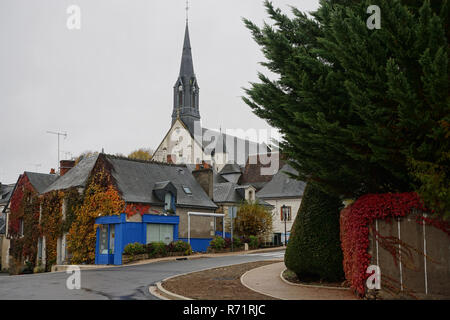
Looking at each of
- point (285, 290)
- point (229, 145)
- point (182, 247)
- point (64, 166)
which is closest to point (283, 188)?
point (182, 247)

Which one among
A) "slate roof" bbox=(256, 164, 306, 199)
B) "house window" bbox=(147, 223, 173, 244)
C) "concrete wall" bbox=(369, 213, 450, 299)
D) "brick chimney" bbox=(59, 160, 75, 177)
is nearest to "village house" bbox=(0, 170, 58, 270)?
"brick chimney" bbox=(59, 160, 75, 177)

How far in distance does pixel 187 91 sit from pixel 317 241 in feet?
187

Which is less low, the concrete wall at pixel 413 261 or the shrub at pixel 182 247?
the concrete wall at pixel 413 261

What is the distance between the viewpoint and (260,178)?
180 feet

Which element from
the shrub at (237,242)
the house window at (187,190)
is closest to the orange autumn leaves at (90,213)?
the house window at (187,190)

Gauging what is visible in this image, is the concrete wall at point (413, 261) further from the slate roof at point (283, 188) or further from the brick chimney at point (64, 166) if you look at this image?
the slate roof at point (283, 188)

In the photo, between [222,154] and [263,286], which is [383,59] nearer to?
[263,286]

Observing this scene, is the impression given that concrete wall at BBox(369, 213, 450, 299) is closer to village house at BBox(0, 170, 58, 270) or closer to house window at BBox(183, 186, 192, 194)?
house window at BBox(183, 186, 192, 194)

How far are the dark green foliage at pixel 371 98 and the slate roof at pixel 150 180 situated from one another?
15942mm

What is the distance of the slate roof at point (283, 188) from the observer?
40750 millimetres

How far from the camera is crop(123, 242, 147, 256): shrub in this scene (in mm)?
22469

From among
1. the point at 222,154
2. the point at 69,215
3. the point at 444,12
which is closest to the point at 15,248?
the point at 69,215

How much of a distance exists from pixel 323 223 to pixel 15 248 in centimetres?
2740

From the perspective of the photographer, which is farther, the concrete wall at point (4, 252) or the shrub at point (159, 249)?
the concrete wall at point (4, 252)
